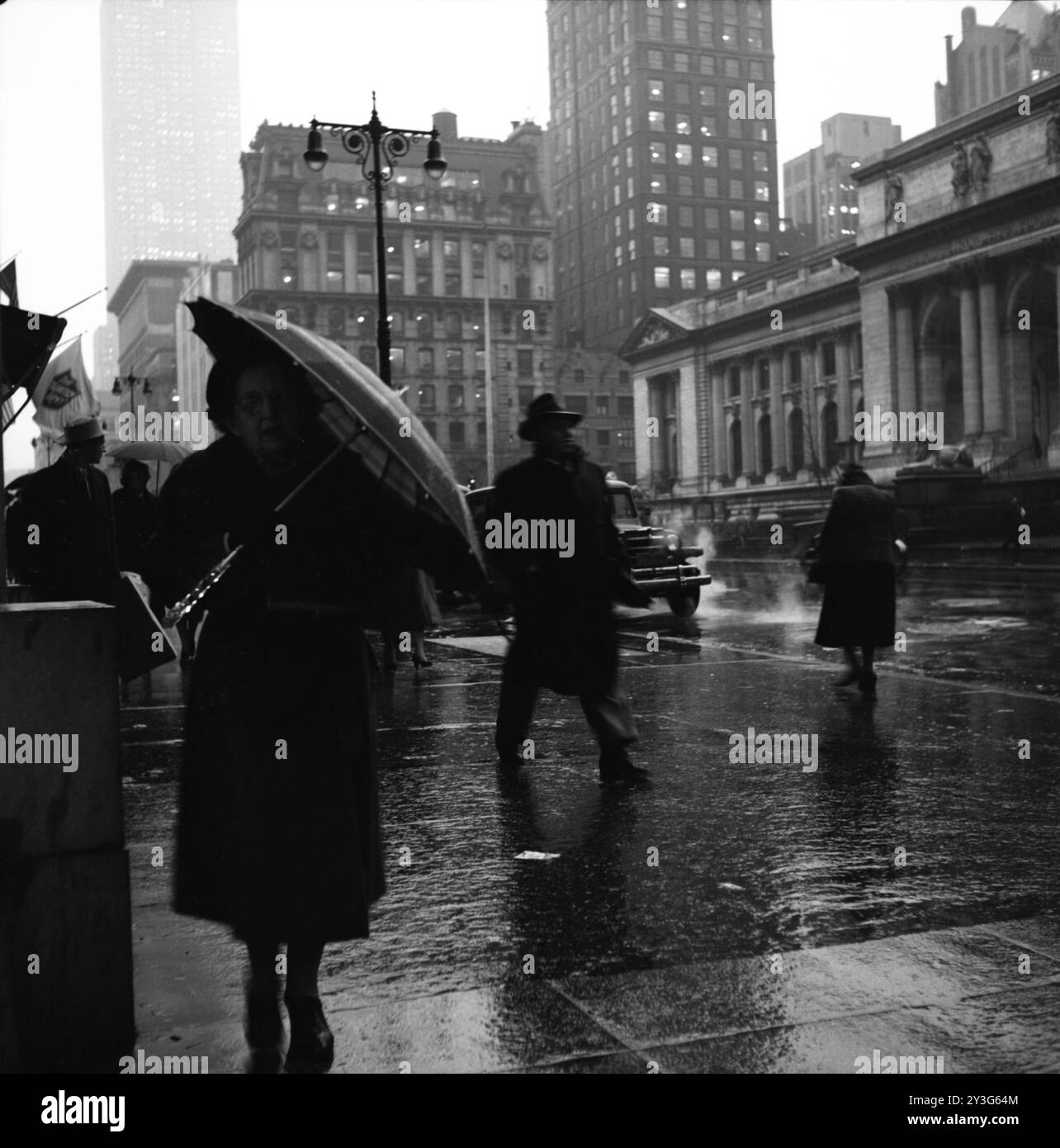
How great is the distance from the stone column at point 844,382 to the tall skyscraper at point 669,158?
50581 mm

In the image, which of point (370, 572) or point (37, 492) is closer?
point (370, 572)

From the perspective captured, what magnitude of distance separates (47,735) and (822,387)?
8149 cm

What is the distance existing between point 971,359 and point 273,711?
6493cm

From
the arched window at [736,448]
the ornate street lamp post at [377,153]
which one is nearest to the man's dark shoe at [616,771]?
the ornate street lamp post at [377,153]

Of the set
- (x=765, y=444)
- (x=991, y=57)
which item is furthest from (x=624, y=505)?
(x=991, y=57)

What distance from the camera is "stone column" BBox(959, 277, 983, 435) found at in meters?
63.3

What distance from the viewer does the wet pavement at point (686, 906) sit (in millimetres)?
3607

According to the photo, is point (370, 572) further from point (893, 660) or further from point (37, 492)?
point (893, 660)

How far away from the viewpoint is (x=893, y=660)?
13000 mm

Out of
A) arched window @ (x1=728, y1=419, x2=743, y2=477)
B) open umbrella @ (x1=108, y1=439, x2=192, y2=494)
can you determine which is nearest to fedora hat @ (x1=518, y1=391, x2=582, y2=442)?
open umbrella @ (x1=108, y1=439, x2=192, y2=494)

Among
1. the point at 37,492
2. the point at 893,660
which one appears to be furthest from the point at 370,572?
the point at 893,660

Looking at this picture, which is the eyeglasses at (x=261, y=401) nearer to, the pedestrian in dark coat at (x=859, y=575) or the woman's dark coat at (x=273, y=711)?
the woman's dark coat at (x=273, y=711)

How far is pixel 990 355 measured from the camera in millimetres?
62875

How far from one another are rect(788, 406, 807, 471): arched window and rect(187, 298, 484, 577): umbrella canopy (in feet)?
276
